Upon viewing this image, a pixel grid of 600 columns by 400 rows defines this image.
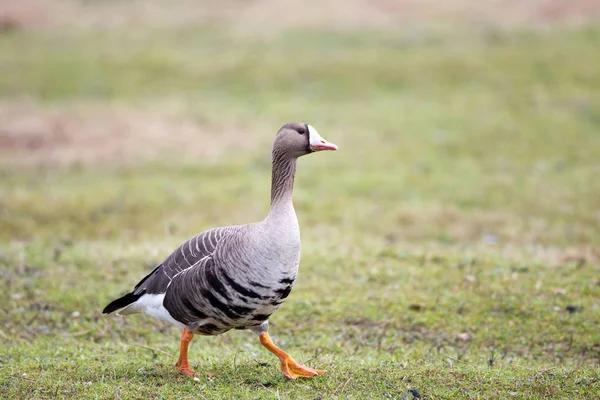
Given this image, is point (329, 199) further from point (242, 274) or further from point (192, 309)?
point (242, 274)

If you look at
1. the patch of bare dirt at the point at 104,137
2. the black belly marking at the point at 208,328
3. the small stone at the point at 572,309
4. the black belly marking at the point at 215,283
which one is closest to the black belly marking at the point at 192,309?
the black belly marking at the point at 208,328

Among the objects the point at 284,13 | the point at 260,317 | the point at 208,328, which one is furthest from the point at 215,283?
the point at 284,13

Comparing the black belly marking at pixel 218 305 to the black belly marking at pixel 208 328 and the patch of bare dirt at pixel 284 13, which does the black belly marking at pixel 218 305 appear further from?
the patch of bare dirt at pixel 284 13

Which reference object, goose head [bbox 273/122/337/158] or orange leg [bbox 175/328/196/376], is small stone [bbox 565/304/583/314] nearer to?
goose head [bbox 273/122/337/158]

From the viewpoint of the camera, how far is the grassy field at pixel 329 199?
7426 millimetres

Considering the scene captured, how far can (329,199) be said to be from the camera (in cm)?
1563

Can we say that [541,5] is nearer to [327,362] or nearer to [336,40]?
[336,40]

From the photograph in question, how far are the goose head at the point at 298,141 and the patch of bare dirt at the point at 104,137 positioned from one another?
11.7 meters

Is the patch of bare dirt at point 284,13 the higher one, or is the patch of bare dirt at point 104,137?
the patch of bare dirt at point 284,13

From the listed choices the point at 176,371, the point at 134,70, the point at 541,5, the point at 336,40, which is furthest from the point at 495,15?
the point at 176,371

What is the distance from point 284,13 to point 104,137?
14996 mm

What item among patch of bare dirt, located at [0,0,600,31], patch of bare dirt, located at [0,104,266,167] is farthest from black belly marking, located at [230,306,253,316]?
patch of bare dirt, located at [0,0,600,31]

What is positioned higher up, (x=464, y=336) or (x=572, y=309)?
(x=572, y=309)

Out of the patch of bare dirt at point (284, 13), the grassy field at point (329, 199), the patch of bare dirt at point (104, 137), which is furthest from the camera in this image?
the patch of bare dirt at point (284, 13)
